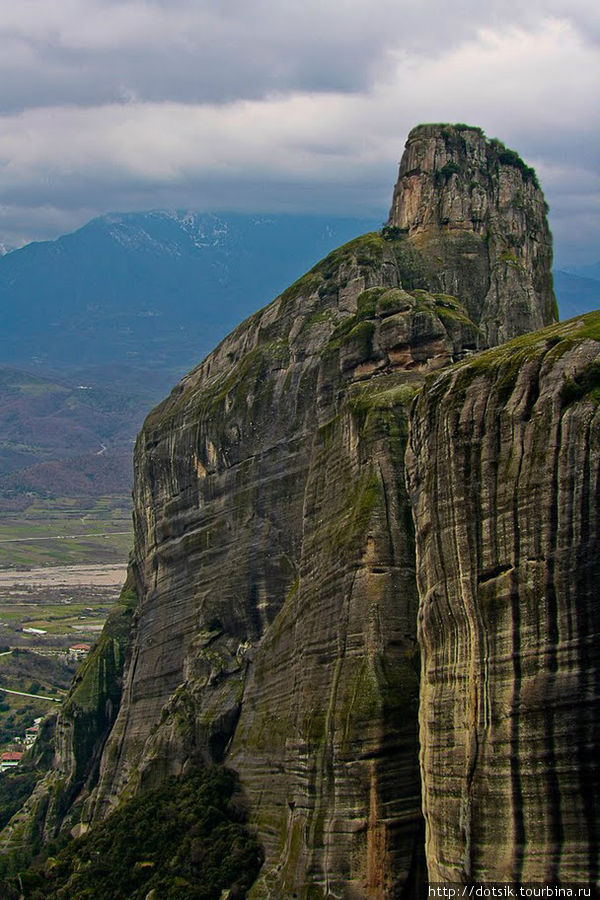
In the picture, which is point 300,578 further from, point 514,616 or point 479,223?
point 479,223

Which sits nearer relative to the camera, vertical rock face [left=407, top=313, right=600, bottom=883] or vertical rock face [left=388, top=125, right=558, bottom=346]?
vertical rock face [left=407, top=313, right=600, bottom=883]

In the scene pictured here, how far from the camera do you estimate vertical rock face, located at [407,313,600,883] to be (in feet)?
109

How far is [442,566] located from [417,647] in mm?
7332

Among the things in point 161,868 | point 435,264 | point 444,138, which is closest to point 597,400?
point 161,868

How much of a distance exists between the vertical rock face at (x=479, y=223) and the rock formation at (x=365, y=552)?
0.15m

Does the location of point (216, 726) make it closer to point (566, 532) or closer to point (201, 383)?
point (201, 383)

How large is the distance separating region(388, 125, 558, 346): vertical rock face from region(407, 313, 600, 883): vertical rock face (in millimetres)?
33628

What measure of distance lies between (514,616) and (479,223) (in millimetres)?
45214

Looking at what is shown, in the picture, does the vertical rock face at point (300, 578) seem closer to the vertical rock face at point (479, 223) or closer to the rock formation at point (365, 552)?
the rock formation at point (365, 552)

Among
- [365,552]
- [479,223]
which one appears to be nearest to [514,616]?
[365,552]

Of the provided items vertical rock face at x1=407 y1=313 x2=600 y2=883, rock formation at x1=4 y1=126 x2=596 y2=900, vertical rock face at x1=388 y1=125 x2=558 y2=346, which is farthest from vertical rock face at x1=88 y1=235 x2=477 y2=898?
vertical rock face at x1=407 y1=313 x2=600 y2=883

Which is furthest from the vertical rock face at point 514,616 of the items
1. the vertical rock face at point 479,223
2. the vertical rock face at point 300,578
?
the vertical rock face at point 479,223

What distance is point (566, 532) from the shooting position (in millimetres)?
34312

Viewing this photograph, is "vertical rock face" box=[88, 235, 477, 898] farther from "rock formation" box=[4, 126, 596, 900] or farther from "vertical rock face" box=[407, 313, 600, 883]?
"vertical rock face" box=[407, 313, 600, 883]
